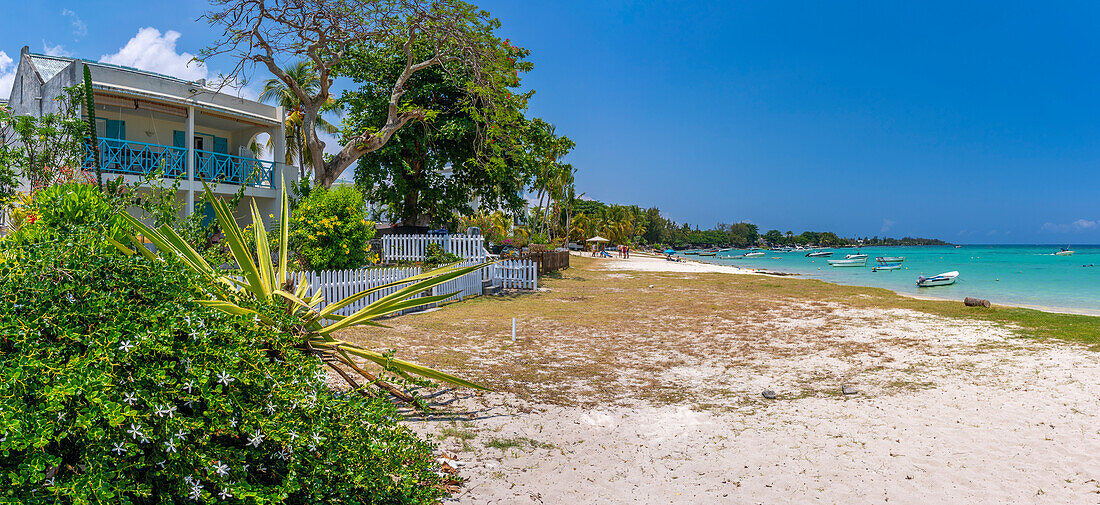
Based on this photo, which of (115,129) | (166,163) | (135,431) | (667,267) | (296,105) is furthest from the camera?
(667,267)

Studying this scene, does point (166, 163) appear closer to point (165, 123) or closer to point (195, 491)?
point (165, 123)

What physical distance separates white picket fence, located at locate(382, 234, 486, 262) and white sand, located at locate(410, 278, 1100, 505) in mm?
11733

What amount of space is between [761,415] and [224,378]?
5404 mm

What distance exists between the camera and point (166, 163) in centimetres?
1766

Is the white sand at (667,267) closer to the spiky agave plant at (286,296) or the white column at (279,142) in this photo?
the white column at (279,142)

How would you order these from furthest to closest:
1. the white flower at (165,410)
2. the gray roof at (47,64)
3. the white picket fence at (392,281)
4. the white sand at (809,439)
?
the gray roof at (47,64) → the white picket fence at (392,281) → the white sand at (809,439) → the white flower at (165,410)

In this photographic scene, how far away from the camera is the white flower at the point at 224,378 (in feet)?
8.07

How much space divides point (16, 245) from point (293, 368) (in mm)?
1389

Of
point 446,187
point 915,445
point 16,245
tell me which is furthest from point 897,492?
point 446,187

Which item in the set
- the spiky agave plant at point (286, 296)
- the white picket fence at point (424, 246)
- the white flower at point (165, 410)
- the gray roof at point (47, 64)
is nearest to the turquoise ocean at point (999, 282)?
the white picket fence at point (424, 246)

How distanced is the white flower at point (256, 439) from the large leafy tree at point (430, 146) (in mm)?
17637

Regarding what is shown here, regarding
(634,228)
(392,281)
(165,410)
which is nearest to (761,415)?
(165,410)

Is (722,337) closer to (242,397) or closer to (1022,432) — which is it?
(1022,432)

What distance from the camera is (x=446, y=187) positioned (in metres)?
24.7
